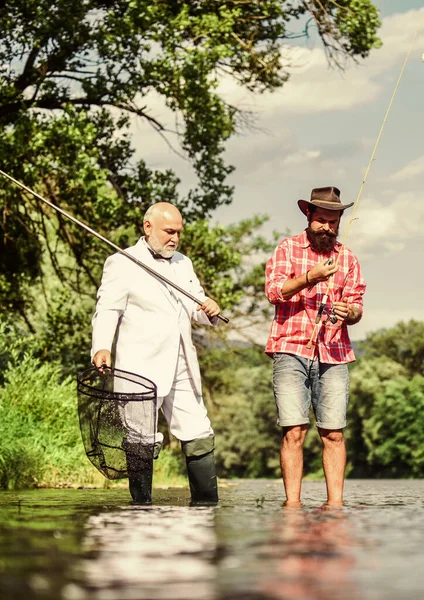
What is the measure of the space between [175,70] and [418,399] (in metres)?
62.4

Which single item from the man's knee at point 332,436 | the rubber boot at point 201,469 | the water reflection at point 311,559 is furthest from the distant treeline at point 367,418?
the water reflection at point 311,559

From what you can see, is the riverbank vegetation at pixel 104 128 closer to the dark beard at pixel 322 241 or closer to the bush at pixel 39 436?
the bush at pixel 39 436

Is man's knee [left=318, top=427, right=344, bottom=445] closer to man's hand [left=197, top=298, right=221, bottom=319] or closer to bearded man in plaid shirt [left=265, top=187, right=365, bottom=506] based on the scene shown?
bearded man in plaid shirt [left=265, top=187, right=365, bottom=506]

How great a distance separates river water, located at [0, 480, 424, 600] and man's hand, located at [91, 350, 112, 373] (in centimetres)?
161

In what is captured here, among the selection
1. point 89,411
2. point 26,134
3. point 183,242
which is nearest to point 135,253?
point 89,411

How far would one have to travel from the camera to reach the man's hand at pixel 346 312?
7750 millimetres

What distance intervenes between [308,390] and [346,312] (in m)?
0.59

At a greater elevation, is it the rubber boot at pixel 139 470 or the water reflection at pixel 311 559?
the rubber boot at pixel 139 470

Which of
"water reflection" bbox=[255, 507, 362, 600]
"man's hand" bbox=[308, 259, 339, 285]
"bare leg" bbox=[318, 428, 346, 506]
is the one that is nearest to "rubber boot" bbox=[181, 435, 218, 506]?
"bare leg" bbox=[318, 428, 346, 506]

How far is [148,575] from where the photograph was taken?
3.43m

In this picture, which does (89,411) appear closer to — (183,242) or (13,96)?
(13,96)

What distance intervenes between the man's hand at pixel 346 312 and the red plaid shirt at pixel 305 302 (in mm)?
48

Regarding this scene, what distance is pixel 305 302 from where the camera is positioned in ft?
25.9

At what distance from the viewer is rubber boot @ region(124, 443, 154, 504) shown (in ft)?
24.9
